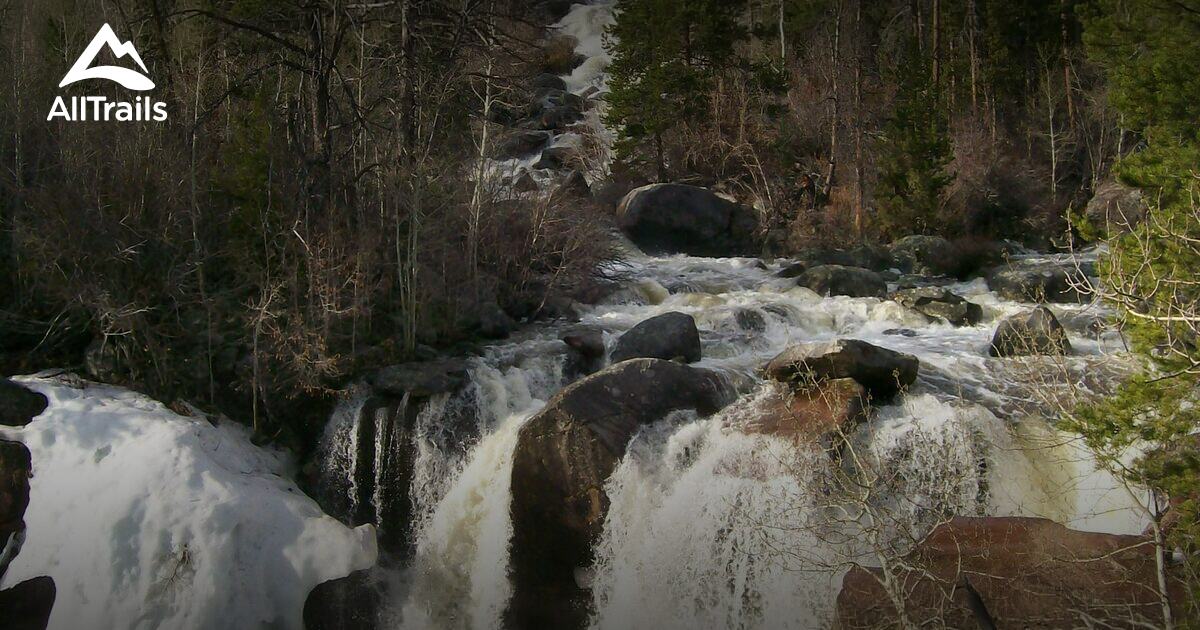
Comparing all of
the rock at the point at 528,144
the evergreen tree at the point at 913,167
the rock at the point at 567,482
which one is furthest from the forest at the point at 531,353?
the rock at the point at 528,144

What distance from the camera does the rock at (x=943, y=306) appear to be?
14172 mm

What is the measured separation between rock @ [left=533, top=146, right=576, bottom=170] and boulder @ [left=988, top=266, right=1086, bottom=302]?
46.7ft

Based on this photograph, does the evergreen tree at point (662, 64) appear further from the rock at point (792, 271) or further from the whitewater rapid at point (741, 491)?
the whitewater rapid at point (741, 491)

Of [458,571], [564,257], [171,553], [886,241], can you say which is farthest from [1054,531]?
[886,241]

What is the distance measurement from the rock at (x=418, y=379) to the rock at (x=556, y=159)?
1667cm

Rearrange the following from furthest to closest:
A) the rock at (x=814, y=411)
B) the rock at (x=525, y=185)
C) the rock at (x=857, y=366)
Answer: the rock at (x=525, y=185), the rock at (x=857, y=366), the rock at (x=814, y=411)

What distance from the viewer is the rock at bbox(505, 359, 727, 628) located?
9.48 metres

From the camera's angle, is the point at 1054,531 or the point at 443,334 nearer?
the point at 1054,531

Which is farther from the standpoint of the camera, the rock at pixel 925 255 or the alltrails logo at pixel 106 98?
the rock at pixel 925 255

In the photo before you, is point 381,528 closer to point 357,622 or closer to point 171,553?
point 357,622

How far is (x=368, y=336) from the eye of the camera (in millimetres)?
11867

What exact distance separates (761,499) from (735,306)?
6320 mm

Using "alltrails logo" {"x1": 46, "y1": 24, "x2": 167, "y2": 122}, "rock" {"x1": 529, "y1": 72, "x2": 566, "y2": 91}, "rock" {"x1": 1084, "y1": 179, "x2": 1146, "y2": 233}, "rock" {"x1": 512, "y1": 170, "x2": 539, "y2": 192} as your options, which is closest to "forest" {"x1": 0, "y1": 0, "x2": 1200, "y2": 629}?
"alltrails logo" {"x1": 46, "y1": 24, "x2": 167, "y2": 122}

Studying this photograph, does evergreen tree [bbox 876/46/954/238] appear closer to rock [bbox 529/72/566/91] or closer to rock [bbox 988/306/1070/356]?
rock [bbox 988/306/1070/356]
